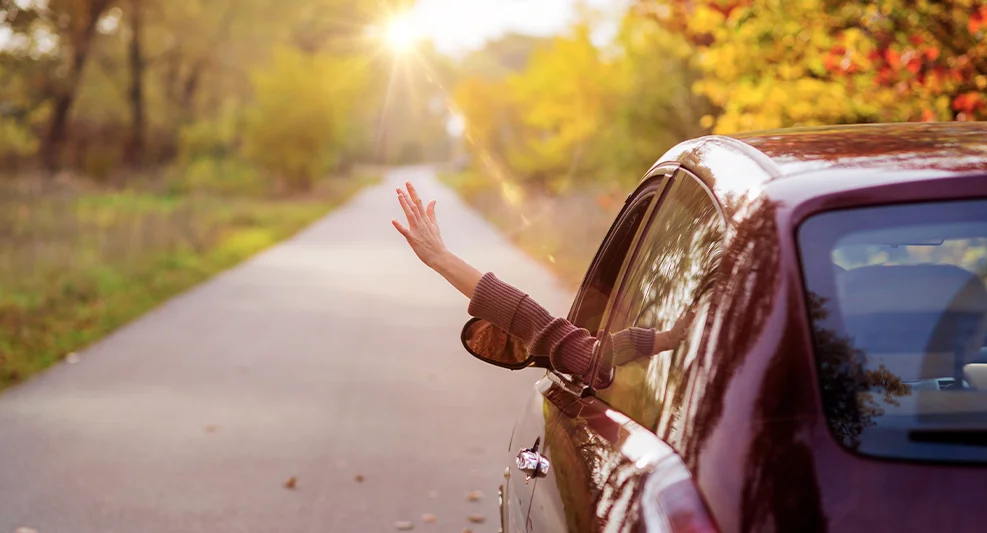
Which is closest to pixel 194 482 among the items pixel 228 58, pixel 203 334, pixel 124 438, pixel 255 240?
pixel 124 438

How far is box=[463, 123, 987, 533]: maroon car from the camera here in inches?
70.9

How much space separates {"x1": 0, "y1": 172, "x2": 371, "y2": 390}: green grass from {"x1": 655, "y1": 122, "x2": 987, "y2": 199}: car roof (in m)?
8.40

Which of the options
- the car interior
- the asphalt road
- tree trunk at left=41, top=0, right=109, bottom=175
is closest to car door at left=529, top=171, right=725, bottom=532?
the car interior

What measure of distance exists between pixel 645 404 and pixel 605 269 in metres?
1.28

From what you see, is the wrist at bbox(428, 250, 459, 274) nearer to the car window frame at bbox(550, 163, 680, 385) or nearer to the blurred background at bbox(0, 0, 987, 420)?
the car window frame at bbox(550, 163, 680, 385)

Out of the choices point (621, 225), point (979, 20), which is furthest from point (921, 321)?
point (979, 20)

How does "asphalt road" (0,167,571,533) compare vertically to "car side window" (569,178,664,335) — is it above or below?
below

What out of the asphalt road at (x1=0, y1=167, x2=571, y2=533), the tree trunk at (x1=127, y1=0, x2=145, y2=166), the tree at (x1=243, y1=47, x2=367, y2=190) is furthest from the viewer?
the tree at (x1=243, y1=47, x2=367, y2=190)

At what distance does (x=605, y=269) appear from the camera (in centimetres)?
356

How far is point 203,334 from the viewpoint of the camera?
1244cm

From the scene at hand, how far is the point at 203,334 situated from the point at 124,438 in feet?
15.7

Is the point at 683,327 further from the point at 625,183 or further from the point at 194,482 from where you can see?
the point at 625,183

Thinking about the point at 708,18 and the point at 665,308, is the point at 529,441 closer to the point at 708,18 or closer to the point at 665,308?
the point at 665,308

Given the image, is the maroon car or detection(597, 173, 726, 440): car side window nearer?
the maroon car
